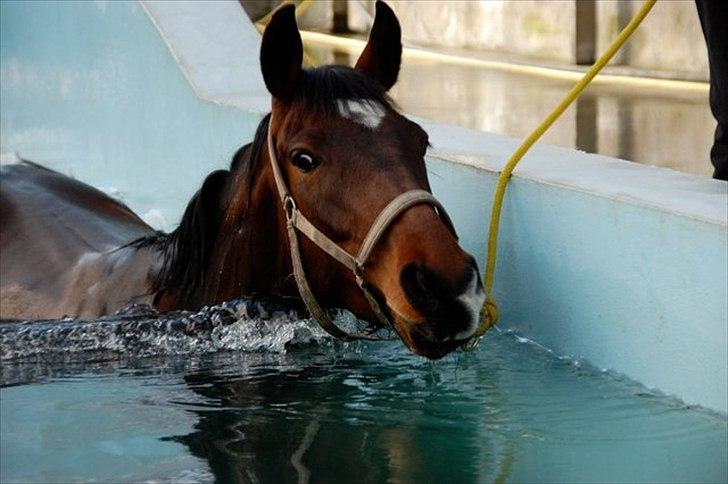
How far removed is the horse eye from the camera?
11.9ft

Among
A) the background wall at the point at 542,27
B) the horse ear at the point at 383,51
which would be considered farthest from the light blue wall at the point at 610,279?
the background wall at the point at 542,27

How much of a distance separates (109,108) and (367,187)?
436 centimetres

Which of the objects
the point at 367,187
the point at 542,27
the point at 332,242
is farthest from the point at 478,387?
the point at 542,27

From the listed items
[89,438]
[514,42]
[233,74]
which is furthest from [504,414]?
[514,42]

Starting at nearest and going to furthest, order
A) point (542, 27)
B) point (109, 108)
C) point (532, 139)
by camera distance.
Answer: point (532, 139) < point (109, 108) < point (542, 27)

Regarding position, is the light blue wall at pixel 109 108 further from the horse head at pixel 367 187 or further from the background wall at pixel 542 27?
the background wall at pixel 542 27

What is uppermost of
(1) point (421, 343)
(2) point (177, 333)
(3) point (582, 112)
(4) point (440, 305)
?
(4) point (440, 305)

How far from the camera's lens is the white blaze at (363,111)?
3602 mm

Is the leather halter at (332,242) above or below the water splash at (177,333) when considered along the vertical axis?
above

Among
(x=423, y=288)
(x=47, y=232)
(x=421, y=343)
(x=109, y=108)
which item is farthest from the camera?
(x=109, y=108)

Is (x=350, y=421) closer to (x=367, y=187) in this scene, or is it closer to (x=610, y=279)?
(x=367, y=187)

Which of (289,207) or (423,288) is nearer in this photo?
(423,288)

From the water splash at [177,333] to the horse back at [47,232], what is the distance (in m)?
0.24

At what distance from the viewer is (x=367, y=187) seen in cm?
351
